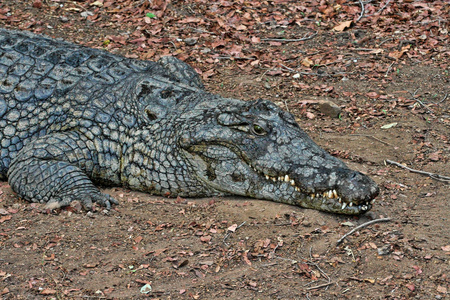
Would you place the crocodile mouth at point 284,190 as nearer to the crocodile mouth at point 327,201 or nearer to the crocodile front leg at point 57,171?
the crocodile mouth at point 327,201

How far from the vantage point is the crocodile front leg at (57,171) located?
549 cm

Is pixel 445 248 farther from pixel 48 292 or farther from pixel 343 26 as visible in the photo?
pixel 343 26

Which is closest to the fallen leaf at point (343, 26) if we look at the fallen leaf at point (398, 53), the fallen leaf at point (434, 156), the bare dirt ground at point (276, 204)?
the bare dirt ground at point (276, 204)

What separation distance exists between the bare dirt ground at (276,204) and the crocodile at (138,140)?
0.61 feet

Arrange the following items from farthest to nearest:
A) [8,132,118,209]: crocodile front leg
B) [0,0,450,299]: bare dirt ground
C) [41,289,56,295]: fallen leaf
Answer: [8,132,118,209]: crocodile front leg < [0,0,450,299]: bare dirt ground < [41,289,56,295]: fallen leaf

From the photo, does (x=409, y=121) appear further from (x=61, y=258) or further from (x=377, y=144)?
(x=61, y=258)

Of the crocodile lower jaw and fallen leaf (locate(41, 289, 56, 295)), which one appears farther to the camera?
the crocodile lower jaw

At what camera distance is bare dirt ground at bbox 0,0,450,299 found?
4164mm

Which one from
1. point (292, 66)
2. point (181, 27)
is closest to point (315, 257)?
point (292, 66)

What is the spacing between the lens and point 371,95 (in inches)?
297

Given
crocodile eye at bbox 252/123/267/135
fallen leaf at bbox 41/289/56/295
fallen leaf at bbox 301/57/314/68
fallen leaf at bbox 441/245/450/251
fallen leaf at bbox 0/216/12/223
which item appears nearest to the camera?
fallen leaf at bbox 41/289/56/295

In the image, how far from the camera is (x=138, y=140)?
231 inches

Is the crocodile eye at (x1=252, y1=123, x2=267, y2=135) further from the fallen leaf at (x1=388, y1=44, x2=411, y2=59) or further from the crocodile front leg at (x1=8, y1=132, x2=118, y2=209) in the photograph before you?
the fallen leaf at (x1=388, y1=44, x2=411, y2=59)

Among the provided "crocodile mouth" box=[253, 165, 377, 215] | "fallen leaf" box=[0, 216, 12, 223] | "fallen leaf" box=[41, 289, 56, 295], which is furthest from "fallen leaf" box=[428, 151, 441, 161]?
"fallen leaf" box=[0, 216, 12, 223]
